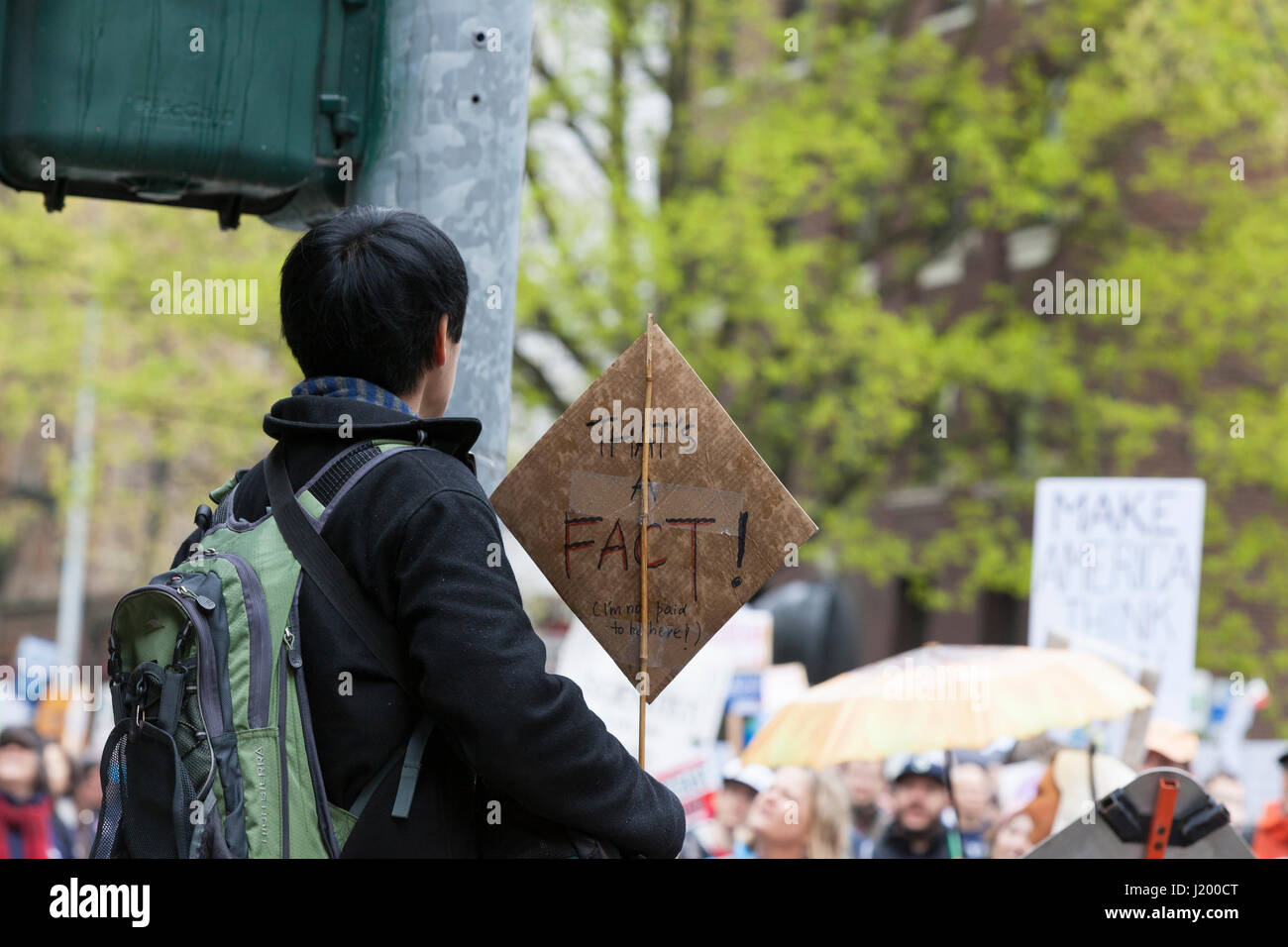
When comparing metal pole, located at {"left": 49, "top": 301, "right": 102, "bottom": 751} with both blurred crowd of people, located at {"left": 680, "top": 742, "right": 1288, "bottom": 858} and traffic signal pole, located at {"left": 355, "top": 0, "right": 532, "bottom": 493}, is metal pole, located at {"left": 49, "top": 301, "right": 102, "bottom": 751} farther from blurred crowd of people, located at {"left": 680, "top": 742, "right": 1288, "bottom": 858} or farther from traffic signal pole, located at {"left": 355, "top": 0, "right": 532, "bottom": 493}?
traffic signal pole, located at {"left": 355, "top": 0, "right": 532, "bottom": 493}

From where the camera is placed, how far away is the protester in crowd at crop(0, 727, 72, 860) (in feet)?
27.5

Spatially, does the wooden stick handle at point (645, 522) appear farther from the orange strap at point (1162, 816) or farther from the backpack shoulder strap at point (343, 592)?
the orange strap at point (1162, 816)

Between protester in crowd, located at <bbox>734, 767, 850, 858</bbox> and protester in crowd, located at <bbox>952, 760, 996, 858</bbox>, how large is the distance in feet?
1.74

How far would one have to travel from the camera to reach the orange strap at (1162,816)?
434cm

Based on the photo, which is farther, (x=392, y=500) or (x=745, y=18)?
(x=745, y=18)

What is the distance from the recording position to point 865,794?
8.56 m

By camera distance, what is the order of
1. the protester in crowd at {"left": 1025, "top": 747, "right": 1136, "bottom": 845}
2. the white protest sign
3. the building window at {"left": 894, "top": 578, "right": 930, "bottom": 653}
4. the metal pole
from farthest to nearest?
1. the building window at {"left": 894, "top": 578, "right": 930, "bottom": 653}
2. the metal pole
3. the white protest sign
4. the protester in crowd at {"left": 1025, "top": 747, "right": 1136, "bottom": 845}

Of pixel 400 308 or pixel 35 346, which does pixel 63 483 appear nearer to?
pixel 35 346

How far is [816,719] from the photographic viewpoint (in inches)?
277
